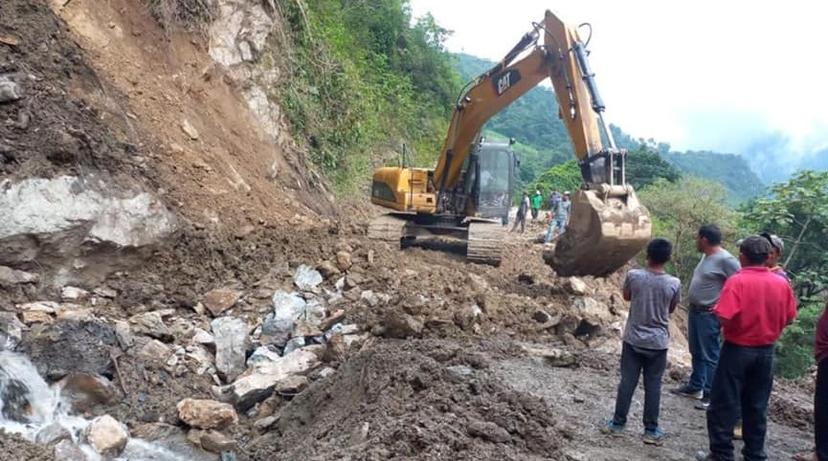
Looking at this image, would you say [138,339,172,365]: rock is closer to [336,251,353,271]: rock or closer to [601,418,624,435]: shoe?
[336,251,353,271]: rock

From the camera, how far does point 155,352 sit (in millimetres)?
5938

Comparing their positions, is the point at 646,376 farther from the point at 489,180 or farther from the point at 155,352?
the point at 489,180

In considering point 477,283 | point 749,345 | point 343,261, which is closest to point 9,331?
point 343,261

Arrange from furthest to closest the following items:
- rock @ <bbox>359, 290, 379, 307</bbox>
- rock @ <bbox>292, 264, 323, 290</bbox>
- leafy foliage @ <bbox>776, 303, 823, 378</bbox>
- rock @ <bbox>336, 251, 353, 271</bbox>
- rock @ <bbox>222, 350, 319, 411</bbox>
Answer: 1. leafy foliage @ <bbox>776, 303, 823, 378</bbox>
2. rock @ <bbox>336, 251, 353, 271</bbox>
3. rock @ <bbox>292, 264, 323, 290</bbox>
4. rock @ <bbox>359, 290, 379, 307</bbox>
5. rock @ <bbox>222, 350, 319, 411</bbox>

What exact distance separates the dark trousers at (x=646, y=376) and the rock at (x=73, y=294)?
5.15 metres

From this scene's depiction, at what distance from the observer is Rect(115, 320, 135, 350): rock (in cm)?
575

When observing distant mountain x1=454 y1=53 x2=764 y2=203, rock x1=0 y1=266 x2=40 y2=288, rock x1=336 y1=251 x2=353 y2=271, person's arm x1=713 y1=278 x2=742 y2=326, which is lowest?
rock x1=0 y1=266 x2=40 y2=288

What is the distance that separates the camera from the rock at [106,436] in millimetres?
4738

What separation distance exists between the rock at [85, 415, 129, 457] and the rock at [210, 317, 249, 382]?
129 centimetres

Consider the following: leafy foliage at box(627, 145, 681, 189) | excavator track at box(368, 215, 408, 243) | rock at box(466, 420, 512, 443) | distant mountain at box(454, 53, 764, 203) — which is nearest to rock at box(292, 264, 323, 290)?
Result: excavator track at box(368, 215, 408, 243)

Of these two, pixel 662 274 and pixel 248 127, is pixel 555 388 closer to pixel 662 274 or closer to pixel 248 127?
pixel 662 274

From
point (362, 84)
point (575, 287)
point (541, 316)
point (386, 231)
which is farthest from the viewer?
point (362, 84)

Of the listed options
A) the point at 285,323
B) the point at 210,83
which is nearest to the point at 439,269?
the point at 285,323

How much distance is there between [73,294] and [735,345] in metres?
5.86
